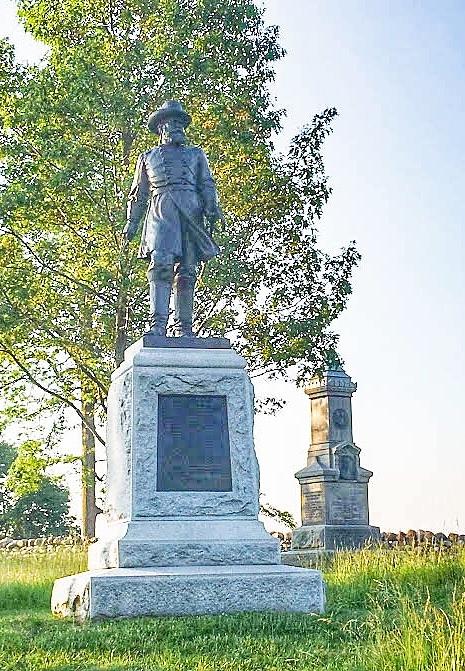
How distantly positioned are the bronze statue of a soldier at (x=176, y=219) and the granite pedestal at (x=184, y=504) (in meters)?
0.61

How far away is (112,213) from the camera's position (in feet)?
56.7

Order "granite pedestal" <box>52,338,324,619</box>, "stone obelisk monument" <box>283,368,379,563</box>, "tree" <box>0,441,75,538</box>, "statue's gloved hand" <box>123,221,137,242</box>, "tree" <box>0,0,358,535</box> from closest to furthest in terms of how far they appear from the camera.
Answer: "granite pedestal" <box>52,338,324,619</box>, "statue's gloved hand" <box>123,221,137,242</box>, "tree" <box>0,0,358,535</box>, "stone obelisk monument" <box>283,368,379,563</box>, "tree" <box>0,441,75,538</box>

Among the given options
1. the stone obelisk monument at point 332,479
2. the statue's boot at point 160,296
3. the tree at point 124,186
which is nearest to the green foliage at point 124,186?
the tree at point 124,186

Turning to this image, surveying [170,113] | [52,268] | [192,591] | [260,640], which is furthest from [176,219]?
[52,268]

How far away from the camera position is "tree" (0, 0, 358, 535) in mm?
17219

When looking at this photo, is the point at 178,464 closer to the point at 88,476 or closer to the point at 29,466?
the point at 88,476

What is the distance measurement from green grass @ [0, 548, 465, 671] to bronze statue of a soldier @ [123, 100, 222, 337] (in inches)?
121

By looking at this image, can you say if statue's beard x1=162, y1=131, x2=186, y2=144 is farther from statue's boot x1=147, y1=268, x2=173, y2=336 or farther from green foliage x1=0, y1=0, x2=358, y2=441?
green foliage x1=0, y1=0, x2=358, y2=441

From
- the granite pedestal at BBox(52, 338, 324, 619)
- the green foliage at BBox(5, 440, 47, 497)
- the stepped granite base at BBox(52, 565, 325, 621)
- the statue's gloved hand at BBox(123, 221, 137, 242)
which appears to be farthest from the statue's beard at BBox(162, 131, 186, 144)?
the green foliage at BBox(5, 440, 47, 497)

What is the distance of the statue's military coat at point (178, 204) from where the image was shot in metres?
10.2

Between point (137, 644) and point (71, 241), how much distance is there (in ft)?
41.0

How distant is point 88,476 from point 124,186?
5622 millimetres

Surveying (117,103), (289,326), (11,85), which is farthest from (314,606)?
(11,85)

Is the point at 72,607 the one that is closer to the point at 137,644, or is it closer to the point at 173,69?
the point at 137,644
